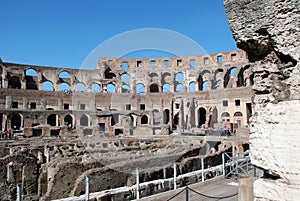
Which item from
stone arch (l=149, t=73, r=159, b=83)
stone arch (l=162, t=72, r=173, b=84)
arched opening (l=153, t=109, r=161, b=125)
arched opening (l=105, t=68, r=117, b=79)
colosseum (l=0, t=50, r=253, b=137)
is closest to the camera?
colosseum (l=0, t=50, r=253, b=137)

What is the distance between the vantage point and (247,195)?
2502 mm

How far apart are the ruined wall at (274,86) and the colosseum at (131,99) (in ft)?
78.5

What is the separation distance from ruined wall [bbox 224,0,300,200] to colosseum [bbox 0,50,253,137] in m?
23.9

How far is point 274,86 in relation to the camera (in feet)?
7.22

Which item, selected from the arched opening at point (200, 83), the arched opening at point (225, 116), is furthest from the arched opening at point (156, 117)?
the arched opening at point (200, 83)

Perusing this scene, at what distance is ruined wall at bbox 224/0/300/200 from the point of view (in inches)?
77.4

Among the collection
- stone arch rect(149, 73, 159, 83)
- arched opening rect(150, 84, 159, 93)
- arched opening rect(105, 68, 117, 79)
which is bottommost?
arched opening rect(150, 84, 159, 93)

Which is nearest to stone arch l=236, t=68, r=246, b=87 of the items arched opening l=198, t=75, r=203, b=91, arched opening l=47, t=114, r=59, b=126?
arched opening l=198, t=75, r=203, b=91

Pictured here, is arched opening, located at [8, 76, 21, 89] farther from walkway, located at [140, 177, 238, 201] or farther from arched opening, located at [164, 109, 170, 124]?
walkway, located at [140, 177, 238, 201]

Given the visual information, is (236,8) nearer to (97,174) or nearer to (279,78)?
(279,78)

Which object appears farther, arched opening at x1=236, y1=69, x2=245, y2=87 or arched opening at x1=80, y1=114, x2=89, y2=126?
arched opening at x1=236, y1=69, x2=245, y2=87

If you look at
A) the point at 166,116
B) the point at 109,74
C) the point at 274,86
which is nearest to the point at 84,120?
the point at 166,116

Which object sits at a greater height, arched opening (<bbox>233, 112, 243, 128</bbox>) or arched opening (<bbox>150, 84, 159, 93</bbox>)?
arched opening (<bbox>150, 84, 159, 93</bbox>)

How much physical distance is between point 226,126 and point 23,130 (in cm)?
1895
